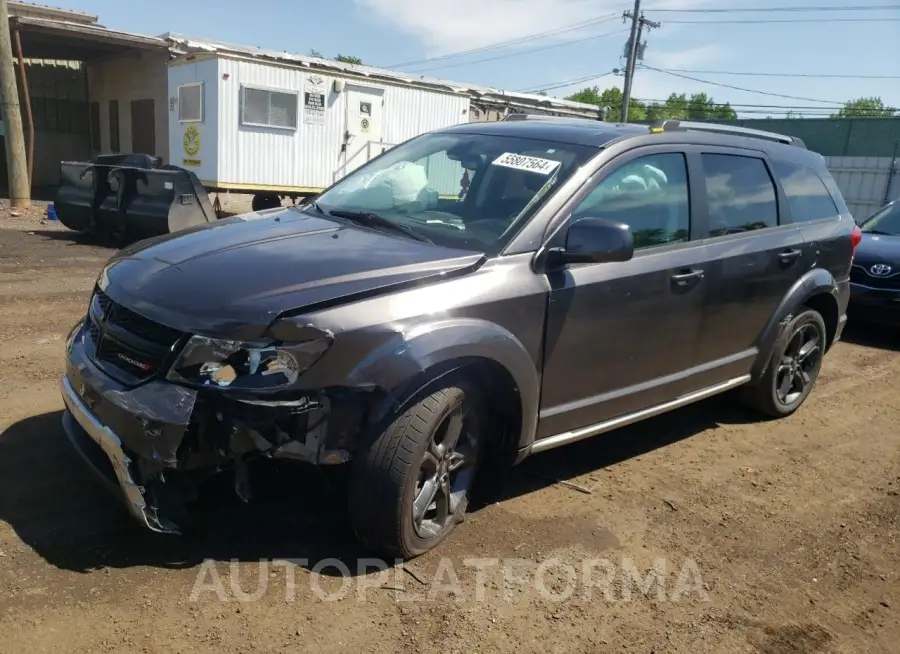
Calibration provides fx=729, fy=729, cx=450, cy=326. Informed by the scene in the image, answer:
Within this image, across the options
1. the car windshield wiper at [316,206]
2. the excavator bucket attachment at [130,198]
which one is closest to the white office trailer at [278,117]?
the excavator bucket attachment at [130,198]

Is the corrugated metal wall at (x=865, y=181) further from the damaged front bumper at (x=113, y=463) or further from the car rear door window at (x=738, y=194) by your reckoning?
the damaged front bumper at (x=113, y=463)

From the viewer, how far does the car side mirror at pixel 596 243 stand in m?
3.17

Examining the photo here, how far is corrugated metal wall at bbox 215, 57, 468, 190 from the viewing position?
13.7 meters

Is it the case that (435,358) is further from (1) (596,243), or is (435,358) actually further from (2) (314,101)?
(2) (314,101)

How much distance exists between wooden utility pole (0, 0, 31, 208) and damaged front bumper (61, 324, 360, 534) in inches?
539

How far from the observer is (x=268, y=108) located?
1422 centimetres

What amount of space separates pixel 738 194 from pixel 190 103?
12.6m

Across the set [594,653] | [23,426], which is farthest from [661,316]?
[23,426]

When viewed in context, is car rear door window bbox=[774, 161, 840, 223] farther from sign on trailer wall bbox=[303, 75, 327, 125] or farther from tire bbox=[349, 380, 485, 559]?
sign on trailer wall bbox=[303, 75, 327, 125]

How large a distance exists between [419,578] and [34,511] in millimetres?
1693

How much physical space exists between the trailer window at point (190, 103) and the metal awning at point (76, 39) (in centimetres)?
320

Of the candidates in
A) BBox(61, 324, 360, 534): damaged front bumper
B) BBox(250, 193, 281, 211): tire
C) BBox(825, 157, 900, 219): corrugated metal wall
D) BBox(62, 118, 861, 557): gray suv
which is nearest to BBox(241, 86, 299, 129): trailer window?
BBox(250, 193, 281, 211): tire

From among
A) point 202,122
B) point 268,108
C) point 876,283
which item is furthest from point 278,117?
point 876,283

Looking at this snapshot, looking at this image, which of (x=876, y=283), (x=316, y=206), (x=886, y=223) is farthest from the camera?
(x=886, y=223)
